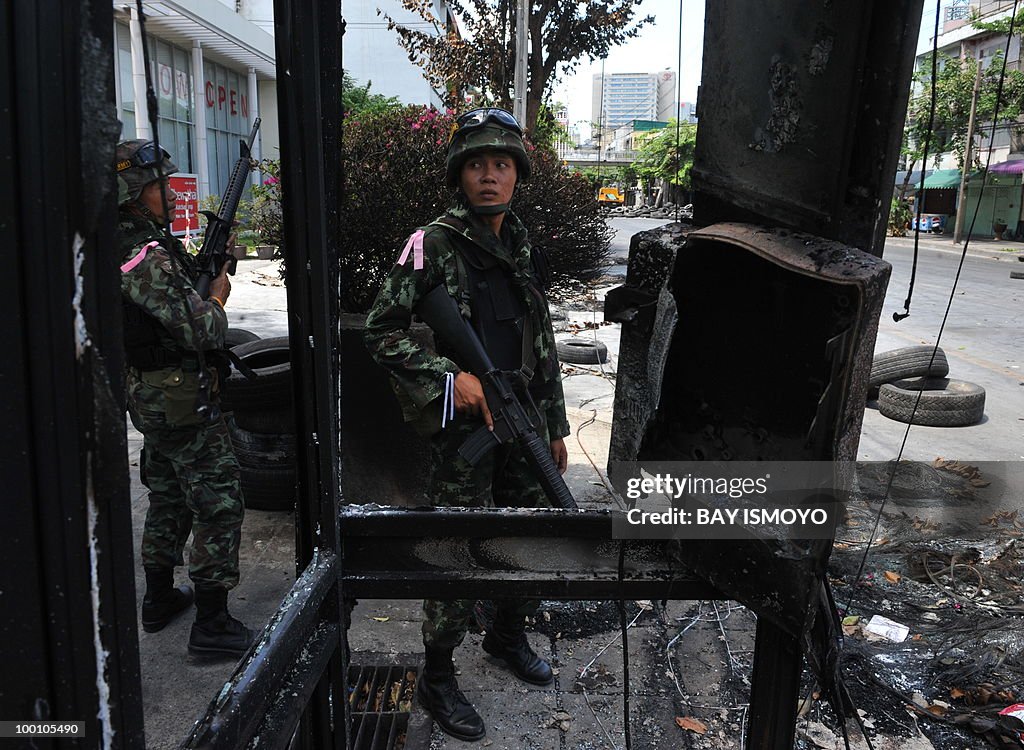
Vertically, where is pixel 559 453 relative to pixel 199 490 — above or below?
above

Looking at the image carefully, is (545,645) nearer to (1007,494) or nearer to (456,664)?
(456,664)

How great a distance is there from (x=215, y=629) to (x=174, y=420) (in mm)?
777

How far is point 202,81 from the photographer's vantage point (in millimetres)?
17375

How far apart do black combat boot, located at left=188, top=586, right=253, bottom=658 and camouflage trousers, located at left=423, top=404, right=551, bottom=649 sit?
780mm

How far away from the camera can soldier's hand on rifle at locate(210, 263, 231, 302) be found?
3109 millimetres

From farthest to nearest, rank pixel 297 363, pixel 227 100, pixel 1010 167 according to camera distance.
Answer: pixel 1010 167, pixel 227 100, pixel 297 363

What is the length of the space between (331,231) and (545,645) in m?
1.97

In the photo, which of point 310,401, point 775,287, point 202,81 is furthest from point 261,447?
point 202,81

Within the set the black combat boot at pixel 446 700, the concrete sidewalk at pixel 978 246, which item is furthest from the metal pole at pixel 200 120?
the concrete sidewalk at pixel 978 246

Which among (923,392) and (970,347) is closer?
(923,392)

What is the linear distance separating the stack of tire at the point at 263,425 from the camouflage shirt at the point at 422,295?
132 centimetres

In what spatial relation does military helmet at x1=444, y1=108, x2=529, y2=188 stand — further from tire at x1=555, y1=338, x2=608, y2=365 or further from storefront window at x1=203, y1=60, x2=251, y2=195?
storefront window at x1=203, y1=60, x2=251, y2=195

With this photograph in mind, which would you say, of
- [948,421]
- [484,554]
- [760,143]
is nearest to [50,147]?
[760,143]

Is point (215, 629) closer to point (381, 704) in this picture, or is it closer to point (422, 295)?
point (381, 704)
